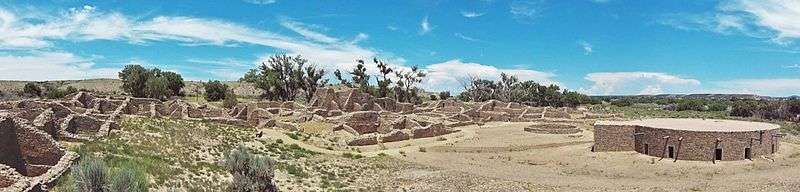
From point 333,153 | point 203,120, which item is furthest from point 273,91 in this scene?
point 333,153

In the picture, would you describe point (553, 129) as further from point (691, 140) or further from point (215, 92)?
point (215, 92)

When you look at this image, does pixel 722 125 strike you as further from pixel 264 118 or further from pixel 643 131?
pixel 264 118

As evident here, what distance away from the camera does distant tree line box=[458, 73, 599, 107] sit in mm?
93375

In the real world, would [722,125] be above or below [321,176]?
above

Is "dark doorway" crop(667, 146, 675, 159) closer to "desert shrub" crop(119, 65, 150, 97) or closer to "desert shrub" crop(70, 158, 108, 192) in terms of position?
"desert shrub" crop(70, 158, 108, 192)

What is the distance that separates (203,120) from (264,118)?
6873 millimetres

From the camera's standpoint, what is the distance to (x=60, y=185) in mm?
14422

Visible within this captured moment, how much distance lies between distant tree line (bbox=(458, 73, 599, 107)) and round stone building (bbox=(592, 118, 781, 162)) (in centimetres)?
5822

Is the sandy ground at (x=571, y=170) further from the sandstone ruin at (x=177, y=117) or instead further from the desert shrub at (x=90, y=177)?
the desert shrub at (x=90, y=177)

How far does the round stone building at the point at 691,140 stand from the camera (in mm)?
29906

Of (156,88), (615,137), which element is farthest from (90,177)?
(156,88)

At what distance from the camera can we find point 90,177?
42.7ft

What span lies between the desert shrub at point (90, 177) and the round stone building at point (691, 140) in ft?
85.4

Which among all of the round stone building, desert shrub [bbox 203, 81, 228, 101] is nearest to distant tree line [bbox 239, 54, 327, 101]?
desert shrub [bbox 203, 81, 228, 101]
